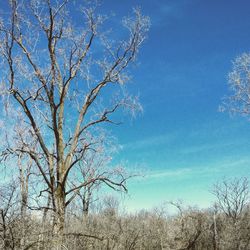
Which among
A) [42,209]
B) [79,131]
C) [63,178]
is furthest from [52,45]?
[42,209]

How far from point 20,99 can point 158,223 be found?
3948cm

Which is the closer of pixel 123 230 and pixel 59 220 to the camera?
pixel 59 220

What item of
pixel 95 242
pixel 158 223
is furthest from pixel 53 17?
pixel 158 223

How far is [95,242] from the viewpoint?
21578 millimetres

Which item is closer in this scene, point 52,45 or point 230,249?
point 52,45

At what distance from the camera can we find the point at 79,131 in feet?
49.4

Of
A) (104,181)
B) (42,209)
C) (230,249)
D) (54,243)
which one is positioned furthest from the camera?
(230,249)

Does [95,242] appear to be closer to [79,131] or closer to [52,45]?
[79,131]

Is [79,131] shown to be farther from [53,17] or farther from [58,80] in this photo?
[53,17]

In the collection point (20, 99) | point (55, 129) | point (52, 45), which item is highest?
point (52, 45)

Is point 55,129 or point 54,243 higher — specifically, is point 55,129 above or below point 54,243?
above

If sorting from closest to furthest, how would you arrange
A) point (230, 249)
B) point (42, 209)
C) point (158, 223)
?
point (42, 209) → point (230, 249) → point (158, 223)

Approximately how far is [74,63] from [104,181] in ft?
16.4

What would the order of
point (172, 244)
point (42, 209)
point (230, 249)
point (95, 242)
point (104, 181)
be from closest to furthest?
point (42, 209), point (104, 181), point (95, 242), point (172, 244), point (230, 249)
